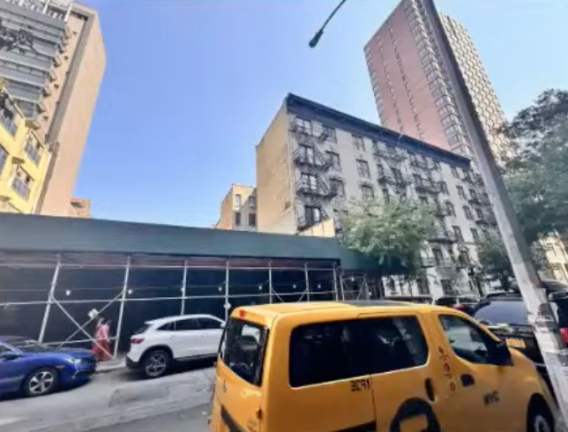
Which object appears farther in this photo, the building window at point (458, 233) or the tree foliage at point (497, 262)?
the building window at point (458, 233)

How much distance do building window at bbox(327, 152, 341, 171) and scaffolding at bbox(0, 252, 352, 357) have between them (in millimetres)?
13836

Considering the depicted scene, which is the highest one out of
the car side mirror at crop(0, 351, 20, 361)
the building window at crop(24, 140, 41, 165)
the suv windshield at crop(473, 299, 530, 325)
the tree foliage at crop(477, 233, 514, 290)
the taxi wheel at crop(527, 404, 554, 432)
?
the building window at crop(24, 140, 41, 165)

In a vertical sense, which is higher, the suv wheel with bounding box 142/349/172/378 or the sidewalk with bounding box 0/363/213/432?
the suv wheel with bounding box 142/349/172/378

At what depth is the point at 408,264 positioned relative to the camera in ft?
57.1

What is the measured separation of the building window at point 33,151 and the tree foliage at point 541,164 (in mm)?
36409

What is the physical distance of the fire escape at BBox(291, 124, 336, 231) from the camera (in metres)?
25.7

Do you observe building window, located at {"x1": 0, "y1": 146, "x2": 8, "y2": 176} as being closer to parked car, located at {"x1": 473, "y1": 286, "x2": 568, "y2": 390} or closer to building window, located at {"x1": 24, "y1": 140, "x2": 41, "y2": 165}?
building window, located at {"x1": 24, "y1": 140, "x2": 41, "y2": 165}

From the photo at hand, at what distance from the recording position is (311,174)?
2725cm

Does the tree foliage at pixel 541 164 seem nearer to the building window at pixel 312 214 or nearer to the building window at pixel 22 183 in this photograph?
the building window at pixel 312 214

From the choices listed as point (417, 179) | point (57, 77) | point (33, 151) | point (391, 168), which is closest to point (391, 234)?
point (391, 168)

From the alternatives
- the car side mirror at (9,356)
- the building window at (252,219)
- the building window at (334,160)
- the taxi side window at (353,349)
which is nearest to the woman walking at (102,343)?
the car side mirror at (9,356)

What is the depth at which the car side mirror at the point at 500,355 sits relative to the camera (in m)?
3.47

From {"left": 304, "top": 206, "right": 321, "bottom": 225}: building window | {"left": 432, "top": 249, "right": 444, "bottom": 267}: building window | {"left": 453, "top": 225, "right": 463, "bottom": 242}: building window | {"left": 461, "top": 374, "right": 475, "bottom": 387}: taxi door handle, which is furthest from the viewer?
{"left": 453, "top": 225, "right": 463, "bottom": 242}: building window

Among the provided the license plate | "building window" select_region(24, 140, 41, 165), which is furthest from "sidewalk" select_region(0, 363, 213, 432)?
"building window" select_region(24, 140, 41, 165)
